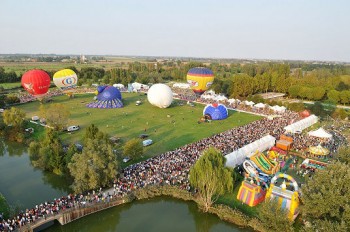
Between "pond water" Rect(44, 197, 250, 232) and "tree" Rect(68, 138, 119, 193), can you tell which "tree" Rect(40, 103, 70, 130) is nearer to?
"tree" Rect(68, 138, 119, 193)

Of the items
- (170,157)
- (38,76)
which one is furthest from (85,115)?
(170,157)

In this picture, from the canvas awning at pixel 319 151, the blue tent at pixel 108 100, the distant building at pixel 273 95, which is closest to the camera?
the canvas awning at pixel 319 151

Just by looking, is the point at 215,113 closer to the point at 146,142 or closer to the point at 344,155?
the point at 146,142

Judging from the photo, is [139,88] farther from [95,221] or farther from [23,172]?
[95,221]

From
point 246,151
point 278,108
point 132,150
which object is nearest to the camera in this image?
point 132,150

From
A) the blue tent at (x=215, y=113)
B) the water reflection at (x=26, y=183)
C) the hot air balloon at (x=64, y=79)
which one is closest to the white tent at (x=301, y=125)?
the blue tent at (x=215, y=113)

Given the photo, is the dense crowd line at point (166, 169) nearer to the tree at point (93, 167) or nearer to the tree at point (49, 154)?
the tree at point (93, 167)

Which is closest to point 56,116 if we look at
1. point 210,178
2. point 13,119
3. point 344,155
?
point 13,119
